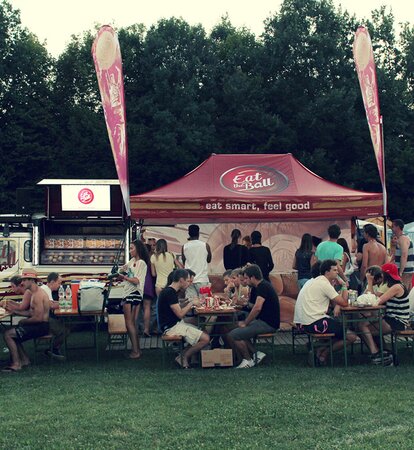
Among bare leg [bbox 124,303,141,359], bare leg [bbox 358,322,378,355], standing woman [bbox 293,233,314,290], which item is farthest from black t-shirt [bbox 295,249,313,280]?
bare leg [bbox 124,303,141,359]

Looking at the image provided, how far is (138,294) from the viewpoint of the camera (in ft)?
37.7

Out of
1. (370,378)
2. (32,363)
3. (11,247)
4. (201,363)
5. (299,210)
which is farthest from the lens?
(11,247)

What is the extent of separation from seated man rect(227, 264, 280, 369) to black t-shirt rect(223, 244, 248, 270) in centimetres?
378

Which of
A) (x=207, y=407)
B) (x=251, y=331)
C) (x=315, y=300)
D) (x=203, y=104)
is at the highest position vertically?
(x=203, y=104)

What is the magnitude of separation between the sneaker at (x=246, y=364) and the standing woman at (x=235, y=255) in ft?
13.3

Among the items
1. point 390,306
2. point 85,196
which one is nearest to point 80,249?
point 85,196

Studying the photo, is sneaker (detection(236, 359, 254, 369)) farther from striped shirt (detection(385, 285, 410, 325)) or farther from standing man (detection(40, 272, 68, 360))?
standing man (detection(40, 272, 68, 360))

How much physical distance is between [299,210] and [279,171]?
49.4 inches

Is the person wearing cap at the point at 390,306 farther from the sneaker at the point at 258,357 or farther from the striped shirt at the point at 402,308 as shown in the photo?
the sneaker at the point at 258,357

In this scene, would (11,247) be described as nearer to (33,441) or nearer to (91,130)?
(33,441)

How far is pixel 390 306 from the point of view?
10367 millimetres

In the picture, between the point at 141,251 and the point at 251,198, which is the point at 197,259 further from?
the point at 141,251

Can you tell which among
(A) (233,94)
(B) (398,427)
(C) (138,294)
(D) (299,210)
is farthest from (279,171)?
(A) (233,94)

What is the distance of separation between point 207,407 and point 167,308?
2.85m
